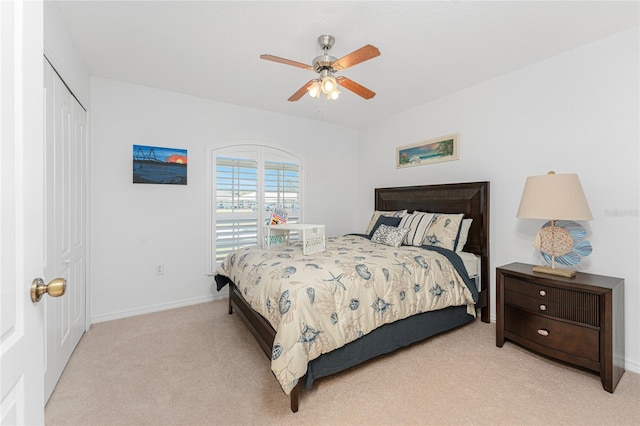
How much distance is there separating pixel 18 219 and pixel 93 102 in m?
3.12

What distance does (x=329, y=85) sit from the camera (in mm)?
2139

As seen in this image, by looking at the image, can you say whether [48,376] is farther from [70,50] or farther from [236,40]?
[236,40]

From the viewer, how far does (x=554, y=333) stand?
2186 mm

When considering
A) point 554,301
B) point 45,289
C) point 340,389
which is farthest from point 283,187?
point 45,289

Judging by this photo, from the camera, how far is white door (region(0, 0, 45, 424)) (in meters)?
0.64

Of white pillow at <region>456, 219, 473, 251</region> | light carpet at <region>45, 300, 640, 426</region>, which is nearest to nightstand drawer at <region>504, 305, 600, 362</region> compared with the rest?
light carpet at <region>45, 300, 640, 426</region>

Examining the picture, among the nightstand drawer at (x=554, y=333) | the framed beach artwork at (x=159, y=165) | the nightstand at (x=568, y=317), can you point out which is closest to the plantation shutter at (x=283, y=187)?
the framed beach artwork at (x=159, y=165)

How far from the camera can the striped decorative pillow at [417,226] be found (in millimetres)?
3209

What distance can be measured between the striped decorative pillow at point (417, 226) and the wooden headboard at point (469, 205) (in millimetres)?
266

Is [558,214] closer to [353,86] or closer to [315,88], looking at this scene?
[353,86]

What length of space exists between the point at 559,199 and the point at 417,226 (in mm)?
1340

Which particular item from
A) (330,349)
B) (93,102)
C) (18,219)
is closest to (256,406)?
(330,349)

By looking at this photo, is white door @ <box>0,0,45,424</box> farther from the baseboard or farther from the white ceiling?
the baseboard

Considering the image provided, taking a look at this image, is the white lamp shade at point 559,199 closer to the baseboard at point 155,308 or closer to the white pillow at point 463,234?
the white pillow at point 463,234
